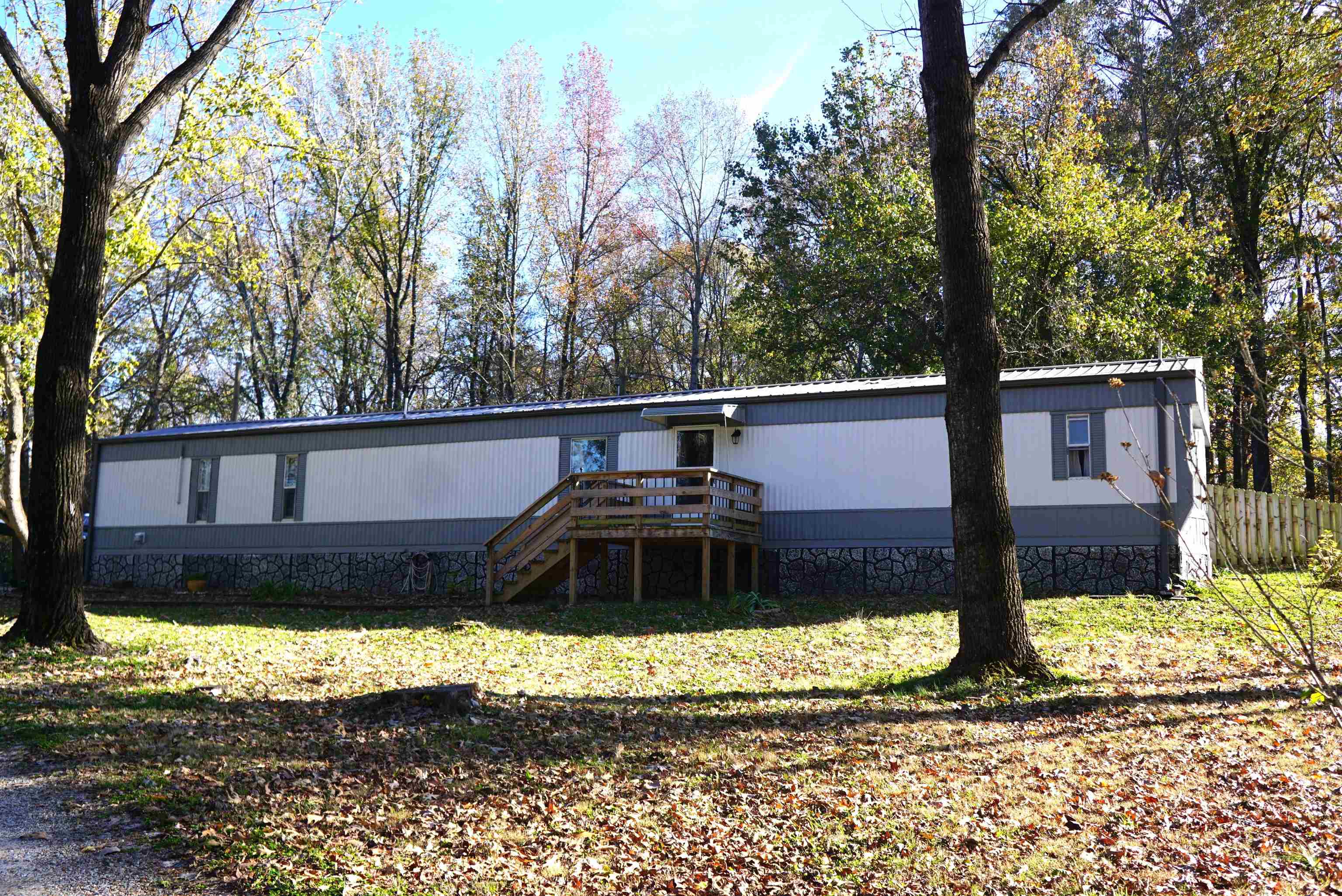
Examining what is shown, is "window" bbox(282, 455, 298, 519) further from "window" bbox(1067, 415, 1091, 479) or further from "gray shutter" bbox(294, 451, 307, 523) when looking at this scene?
"window" bbox(1067, 415, 1091, 479)

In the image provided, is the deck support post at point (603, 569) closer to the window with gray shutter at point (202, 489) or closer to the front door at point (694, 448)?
the front door at point (694, 448)

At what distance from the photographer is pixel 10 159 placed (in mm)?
15891

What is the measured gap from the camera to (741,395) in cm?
1919

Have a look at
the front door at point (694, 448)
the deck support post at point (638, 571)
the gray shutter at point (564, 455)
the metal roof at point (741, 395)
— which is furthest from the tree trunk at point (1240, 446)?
the gray shutter at point (564, 455)

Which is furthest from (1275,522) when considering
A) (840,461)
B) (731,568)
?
(731,568)

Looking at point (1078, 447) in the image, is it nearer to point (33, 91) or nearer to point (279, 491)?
point (33, 91)

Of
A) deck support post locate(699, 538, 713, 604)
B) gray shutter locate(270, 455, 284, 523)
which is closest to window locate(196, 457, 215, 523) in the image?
gray shutter locate(270, 455, 284, 523)

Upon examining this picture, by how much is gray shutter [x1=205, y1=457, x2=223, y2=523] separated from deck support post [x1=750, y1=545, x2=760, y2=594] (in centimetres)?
1275

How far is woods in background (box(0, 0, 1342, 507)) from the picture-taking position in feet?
57.2

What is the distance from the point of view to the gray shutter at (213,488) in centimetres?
2317

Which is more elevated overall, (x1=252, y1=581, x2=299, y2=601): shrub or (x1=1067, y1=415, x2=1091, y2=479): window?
(x1=1067, y1=415, x2=1091, y2=479): window

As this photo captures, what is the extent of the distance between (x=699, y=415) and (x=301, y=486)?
9.61 meters

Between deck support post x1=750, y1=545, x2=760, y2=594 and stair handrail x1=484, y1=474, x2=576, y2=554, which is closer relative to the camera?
stair handrail x1=484, y1=474, x2=576, y2=554

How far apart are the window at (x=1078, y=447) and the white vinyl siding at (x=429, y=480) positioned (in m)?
9.47
